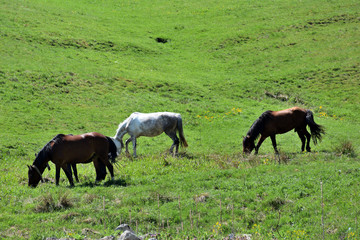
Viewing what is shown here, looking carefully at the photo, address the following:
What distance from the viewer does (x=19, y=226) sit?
11.1 metres

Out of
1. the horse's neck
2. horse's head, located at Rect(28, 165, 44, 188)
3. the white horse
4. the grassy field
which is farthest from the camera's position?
the white horse

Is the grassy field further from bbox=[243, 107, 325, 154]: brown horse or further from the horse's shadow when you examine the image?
bbox=[243, 107, 325, 154]: brown horse

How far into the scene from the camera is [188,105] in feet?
108

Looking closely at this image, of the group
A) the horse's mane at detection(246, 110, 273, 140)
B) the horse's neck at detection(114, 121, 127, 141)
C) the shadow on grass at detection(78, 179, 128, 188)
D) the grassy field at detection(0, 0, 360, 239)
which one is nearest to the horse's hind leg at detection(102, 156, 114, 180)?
the shadow on grass at detection(78, 179, 128, 188)

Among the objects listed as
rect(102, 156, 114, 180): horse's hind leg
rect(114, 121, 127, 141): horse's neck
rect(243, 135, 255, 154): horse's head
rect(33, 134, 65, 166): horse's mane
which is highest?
rect(33, 134, 65, 166): horse's mane

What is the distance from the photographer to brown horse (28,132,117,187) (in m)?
15.3

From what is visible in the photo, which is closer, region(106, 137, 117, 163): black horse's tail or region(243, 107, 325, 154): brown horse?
region(106, 137, 117, 163): black horse's tail

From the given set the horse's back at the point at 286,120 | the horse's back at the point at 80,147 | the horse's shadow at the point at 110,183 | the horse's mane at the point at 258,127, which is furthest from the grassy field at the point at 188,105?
the horse's mane at the point at 258,127

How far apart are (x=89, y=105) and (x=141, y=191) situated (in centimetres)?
1847

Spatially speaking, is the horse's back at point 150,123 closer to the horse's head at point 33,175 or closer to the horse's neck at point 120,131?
the horse's neck at point 120,131

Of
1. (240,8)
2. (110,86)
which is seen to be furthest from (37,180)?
(240,8)

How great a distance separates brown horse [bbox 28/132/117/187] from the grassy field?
60 centimetres

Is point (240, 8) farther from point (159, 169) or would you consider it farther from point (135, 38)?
point (159, 169)

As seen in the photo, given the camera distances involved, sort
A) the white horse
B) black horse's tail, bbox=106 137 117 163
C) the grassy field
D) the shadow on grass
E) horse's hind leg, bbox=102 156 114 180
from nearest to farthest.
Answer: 1. the grassy field
2. the shadow on grass
3. horse's hind leg, bbox=102 156 114 180
4. black horse's tail, bbox=106 137 117 163
5. the white horse
